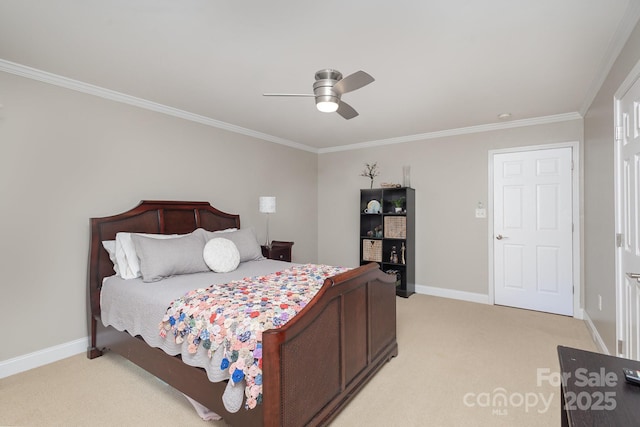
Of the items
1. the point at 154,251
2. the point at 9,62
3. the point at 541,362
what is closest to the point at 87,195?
the point at 154,251

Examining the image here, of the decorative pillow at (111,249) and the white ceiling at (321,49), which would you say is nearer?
the white ceiling at (321,49)

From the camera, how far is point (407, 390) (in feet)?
7.41

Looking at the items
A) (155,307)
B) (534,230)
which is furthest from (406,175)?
(155,307)

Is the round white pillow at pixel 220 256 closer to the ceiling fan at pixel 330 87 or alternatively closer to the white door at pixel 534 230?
the ceiling fan at pixel 330 87

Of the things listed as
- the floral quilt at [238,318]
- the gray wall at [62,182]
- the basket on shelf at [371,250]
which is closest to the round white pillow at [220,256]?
the floral quilt at [238,318]

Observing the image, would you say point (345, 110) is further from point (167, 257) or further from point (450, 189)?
point (450, 189)

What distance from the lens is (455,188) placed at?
14.8ft

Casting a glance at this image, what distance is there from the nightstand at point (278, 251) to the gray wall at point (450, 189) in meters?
1.46

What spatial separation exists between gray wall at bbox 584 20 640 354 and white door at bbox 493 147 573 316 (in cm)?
25

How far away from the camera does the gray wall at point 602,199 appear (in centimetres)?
236

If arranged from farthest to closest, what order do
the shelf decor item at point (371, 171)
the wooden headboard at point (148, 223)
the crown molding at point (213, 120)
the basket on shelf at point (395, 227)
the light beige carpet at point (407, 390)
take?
the shelf decor item at point (371, 171) < the basket on shelf at point (395, 227) < the wooden headboard at point (148, 223) < the crown molding at point (213, 120) < the light beige carpet at point (407, 390)

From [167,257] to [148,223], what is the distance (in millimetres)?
719

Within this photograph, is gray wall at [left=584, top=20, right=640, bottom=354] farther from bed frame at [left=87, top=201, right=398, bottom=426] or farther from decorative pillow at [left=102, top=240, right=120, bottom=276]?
decorative pillow at [left=102, top=240, right=120, bottom=276]

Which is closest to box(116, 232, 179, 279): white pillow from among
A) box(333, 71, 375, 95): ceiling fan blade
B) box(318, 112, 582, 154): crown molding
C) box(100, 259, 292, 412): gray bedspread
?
box(100, 259, 292, 412): gray bedspread
